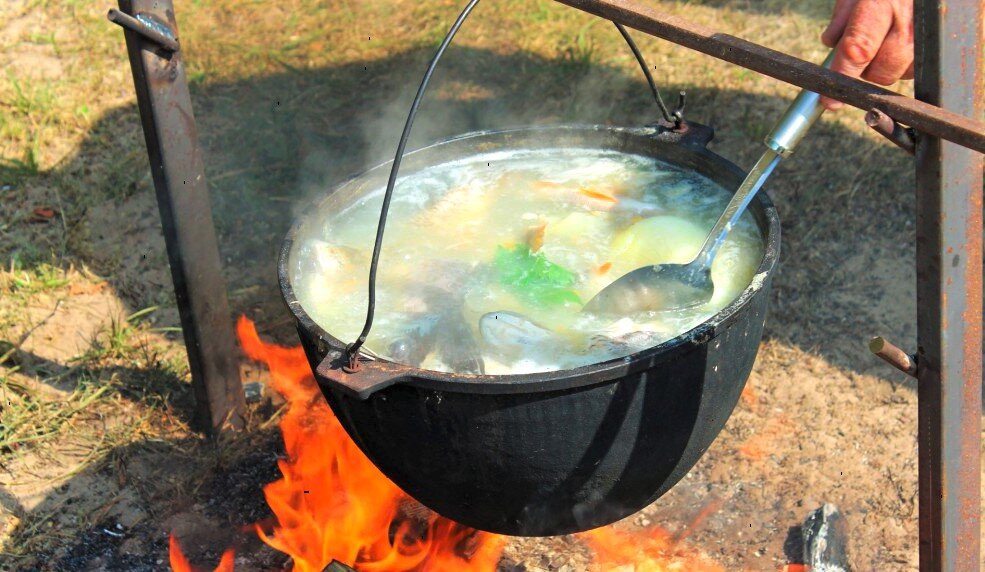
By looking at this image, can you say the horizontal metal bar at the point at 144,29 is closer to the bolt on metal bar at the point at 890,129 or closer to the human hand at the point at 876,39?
the human hand at the point at 876,39

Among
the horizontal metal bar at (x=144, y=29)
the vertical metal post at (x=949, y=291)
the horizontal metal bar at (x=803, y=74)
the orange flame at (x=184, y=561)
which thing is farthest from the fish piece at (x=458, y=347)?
the horizontal metal bar at (x=144, y=29)

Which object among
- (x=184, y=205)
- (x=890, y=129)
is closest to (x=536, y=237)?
(x=890, y=129)

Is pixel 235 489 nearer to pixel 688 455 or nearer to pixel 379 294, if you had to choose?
pixel 379 294

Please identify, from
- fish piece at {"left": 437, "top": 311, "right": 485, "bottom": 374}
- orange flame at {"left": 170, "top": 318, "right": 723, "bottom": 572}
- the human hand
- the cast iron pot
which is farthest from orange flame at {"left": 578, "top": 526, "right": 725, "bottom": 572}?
the human hand

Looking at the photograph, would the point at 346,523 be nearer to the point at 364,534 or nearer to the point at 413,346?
the point at 364,534

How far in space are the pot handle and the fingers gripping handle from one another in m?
1.05

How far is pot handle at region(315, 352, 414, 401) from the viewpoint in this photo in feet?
6.38

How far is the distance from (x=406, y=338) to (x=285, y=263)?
408mm

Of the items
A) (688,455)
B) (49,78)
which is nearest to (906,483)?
(688,455)

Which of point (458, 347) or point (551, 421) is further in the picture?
point (458, 347)

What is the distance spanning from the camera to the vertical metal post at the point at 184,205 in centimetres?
296

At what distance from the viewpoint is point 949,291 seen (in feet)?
6.13

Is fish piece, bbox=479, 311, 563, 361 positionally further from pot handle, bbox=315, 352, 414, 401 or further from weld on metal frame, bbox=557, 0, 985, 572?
weld on metal frame, bbox=557, 0, 985, 572

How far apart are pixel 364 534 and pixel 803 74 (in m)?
1.91
